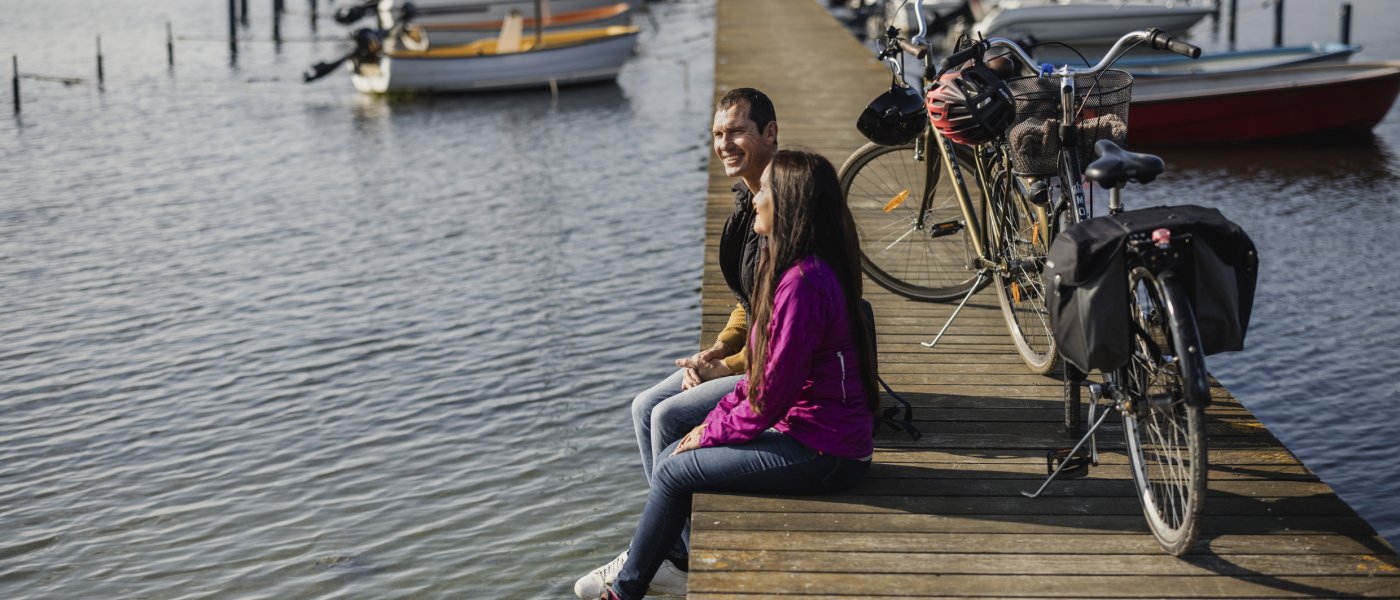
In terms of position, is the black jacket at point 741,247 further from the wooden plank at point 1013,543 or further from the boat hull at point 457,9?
the boat hull at point 457,9

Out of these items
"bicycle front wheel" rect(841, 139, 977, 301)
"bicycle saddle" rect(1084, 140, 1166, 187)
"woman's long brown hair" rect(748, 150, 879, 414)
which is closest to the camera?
"bicycle saddle" rect(1084, 140, 1166, 187)

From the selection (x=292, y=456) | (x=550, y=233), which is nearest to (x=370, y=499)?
(x=292, y=456)

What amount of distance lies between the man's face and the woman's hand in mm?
926

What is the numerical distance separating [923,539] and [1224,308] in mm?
1002

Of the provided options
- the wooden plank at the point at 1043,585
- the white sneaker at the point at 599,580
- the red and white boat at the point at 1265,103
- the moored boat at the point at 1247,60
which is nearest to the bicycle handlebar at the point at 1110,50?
the wooden plank at the point at 1043,585

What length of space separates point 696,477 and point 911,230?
282cm

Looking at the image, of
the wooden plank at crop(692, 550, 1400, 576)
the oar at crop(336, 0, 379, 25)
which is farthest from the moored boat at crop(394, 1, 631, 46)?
the wooden plank at crop(692, 550, 1400, 576)

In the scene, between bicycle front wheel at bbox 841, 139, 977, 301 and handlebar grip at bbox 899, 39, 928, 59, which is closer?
handlebar grip at bbox 899, 39, 928, 59

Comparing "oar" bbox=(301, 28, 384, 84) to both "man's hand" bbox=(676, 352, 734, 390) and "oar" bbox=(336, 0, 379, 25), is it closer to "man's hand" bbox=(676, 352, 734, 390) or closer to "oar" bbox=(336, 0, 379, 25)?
"oar" bbox=(336, 0, 379, 25)

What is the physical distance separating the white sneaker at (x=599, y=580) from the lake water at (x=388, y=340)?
165 centimetres

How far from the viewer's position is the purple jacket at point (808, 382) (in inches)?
150

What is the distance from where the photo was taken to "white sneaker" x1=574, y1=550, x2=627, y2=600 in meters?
4.29

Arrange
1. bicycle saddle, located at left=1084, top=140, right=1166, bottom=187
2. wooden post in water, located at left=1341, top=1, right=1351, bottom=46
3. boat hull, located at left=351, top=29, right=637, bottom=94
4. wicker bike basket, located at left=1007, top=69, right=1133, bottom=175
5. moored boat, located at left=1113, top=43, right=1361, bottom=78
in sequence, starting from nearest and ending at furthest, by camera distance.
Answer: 1. bicycle saddle, located at left=1084, top=140, right=1166, bottom=187
2. wicker bike basket, located at left=1007, top=69, right=1133, bottom=175
3. moored boat, located at left=1113, top=43, right=1361, bottom=78
4. wooden post in water, located at left=1341, top=1, right=1351, bottom=46
5. boat hull, located at left=351, top=29, right=637, bottom=94

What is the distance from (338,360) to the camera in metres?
9.36
